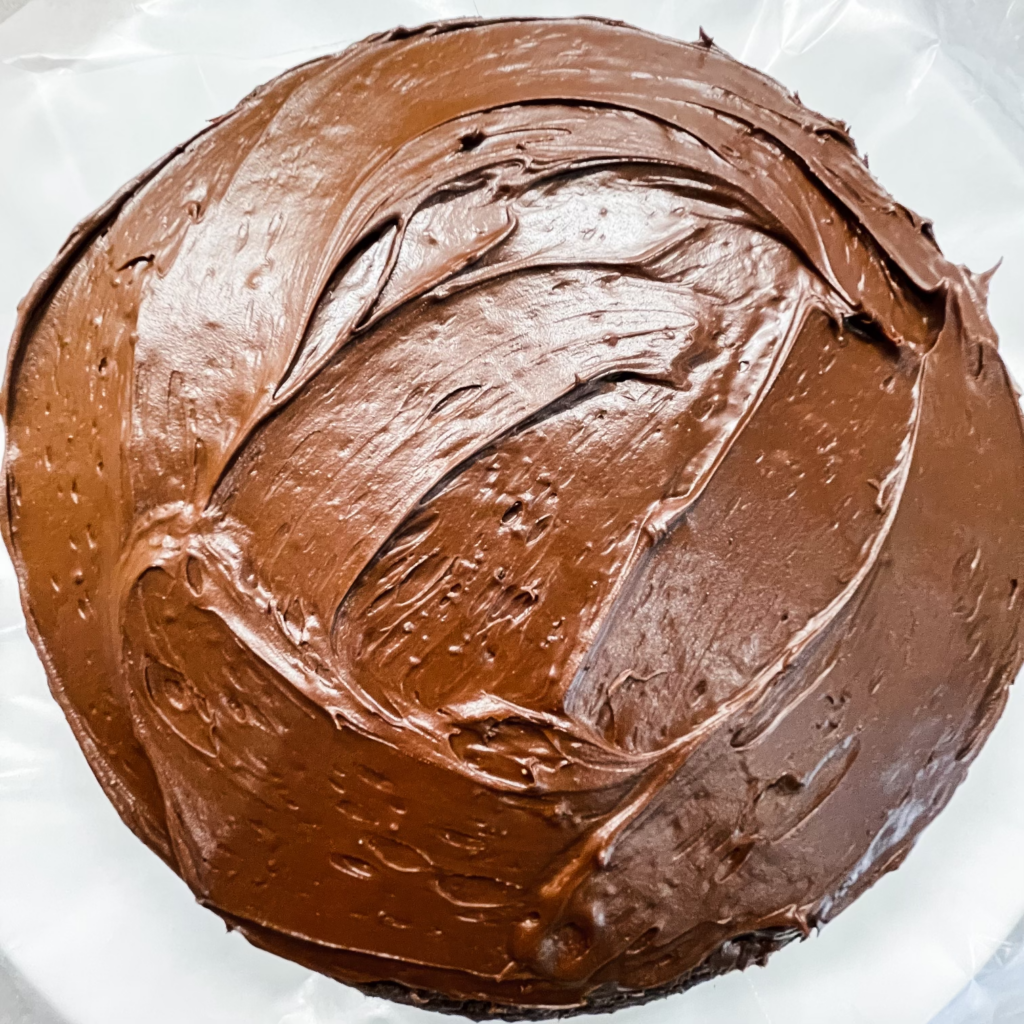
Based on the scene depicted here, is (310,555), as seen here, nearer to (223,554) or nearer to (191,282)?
(223,554)

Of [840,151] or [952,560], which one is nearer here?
[952,560]

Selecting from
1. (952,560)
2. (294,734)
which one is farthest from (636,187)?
(294,734)

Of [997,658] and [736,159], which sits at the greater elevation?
[736,159]

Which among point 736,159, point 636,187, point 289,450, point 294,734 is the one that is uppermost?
point 736,159

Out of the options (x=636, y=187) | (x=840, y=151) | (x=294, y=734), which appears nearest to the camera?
(x=294, y=734)

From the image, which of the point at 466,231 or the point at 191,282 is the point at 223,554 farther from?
the point at 466,231

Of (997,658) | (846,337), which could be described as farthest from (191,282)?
(997,658)

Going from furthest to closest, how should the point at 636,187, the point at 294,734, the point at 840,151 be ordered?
the point at 840,151, the point at 636,187, the point at 294,734
